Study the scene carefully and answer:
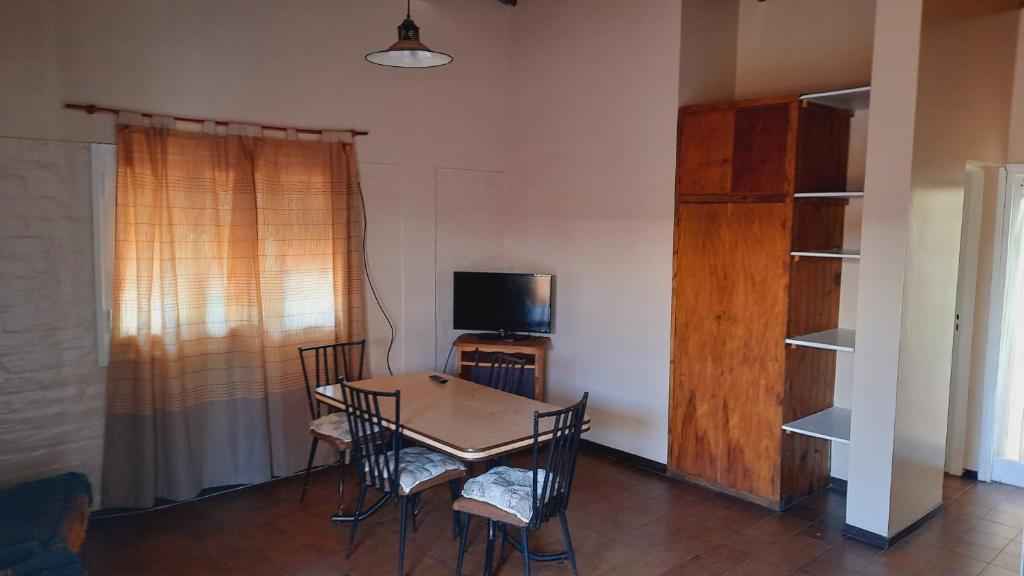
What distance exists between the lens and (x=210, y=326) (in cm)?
412

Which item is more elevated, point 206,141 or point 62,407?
point 206,141

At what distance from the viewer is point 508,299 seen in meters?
5.08

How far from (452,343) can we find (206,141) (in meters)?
2.21

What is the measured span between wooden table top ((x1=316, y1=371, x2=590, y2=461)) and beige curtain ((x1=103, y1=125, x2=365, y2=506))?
0.72 m

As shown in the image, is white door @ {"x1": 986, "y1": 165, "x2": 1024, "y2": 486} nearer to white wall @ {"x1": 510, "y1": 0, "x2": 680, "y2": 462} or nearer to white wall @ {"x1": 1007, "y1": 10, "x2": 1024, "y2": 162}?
white wall @ {"x1": 1007, "y1": 10, "x2": 1024, "y2": 162}

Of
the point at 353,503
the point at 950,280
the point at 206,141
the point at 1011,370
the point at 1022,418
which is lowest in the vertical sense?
the point at 353,503

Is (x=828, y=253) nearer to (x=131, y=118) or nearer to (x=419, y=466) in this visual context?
(x=419, y=466)

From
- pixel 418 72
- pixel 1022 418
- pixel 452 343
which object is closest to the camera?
pixel 1022 418

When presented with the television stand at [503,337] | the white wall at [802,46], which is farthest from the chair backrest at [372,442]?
the white wall at [802,46]

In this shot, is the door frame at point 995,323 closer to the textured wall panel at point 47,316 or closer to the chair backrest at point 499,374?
the chair backrest at point 499,374

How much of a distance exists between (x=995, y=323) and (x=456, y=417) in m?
3.44

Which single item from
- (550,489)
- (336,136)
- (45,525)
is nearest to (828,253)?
(550,489)

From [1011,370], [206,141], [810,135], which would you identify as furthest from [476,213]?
[1011,370]

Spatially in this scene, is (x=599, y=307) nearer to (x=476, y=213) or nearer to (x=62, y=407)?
(x=476, y=213)
